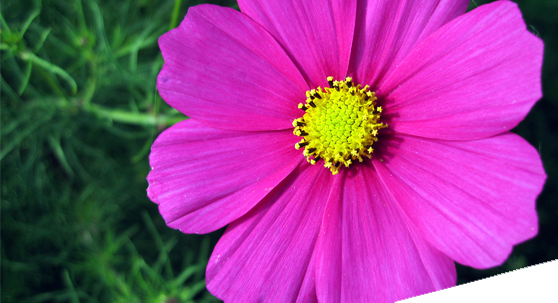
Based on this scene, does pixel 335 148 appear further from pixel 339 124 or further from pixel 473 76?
pixel 473 76

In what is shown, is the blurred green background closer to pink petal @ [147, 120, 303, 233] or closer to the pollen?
pink petal @ [147, 120, 303, 233]

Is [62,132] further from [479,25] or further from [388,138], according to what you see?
[479,25]

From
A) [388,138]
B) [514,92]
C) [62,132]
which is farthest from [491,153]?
[62,132]

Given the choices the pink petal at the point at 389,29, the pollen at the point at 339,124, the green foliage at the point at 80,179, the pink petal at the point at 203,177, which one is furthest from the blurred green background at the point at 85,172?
the pink petal at the point at 389,29

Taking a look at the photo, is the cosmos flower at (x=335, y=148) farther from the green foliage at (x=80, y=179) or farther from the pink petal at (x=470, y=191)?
the green foliage at (x=80, y=179)

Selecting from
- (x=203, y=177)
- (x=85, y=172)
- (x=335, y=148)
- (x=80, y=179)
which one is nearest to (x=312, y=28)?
(x=335, y=148)

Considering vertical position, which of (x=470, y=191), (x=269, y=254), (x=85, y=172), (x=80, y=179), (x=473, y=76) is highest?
(x=473, y=76)
